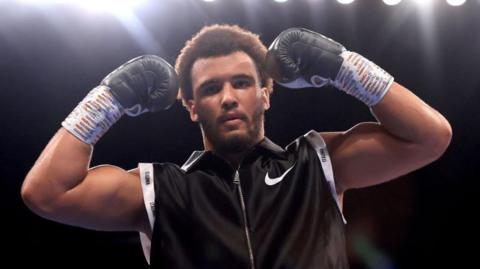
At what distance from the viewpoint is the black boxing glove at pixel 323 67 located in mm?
1593

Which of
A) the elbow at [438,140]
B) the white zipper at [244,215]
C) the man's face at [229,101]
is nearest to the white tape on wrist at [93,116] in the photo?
the man's face at [229,101]

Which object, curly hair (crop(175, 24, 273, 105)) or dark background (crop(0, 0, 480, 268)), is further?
dark background (crop(0, 0, 480, 268))

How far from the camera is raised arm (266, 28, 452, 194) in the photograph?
5.14ft

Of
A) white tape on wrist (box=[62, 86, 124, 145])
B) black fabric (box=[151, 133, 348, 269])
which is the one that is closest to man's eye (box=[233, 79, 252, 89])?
black fabric (box=[151, 133, 348, 269])

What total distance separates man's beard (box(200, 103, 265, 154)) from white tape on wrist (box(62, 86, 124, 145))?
0.92 feet

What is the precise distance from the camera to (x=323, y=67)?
1623mm

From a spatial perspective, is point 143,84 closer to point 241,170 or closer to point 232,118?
point 232,118

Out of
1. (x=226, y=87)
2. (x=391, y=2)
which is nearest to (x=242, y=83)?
(x=226, y=87)

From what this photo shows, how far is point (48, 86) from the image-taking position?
3533 millimetres

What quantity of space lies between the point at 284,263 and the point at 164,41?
2.12m

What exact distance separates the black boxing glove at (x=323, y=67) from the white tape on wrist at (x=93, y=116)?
464 mm

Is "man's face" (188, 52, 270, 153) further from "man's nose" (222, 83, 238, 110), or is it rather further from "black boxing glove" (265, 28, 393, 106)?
"black boxing glove" (265, 28, 393, 106)

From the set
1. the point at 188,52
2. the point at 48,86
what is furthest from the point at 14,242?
the point at 188,52

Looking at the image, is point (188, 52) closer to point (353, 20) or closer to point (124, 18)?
point (124, 18)
